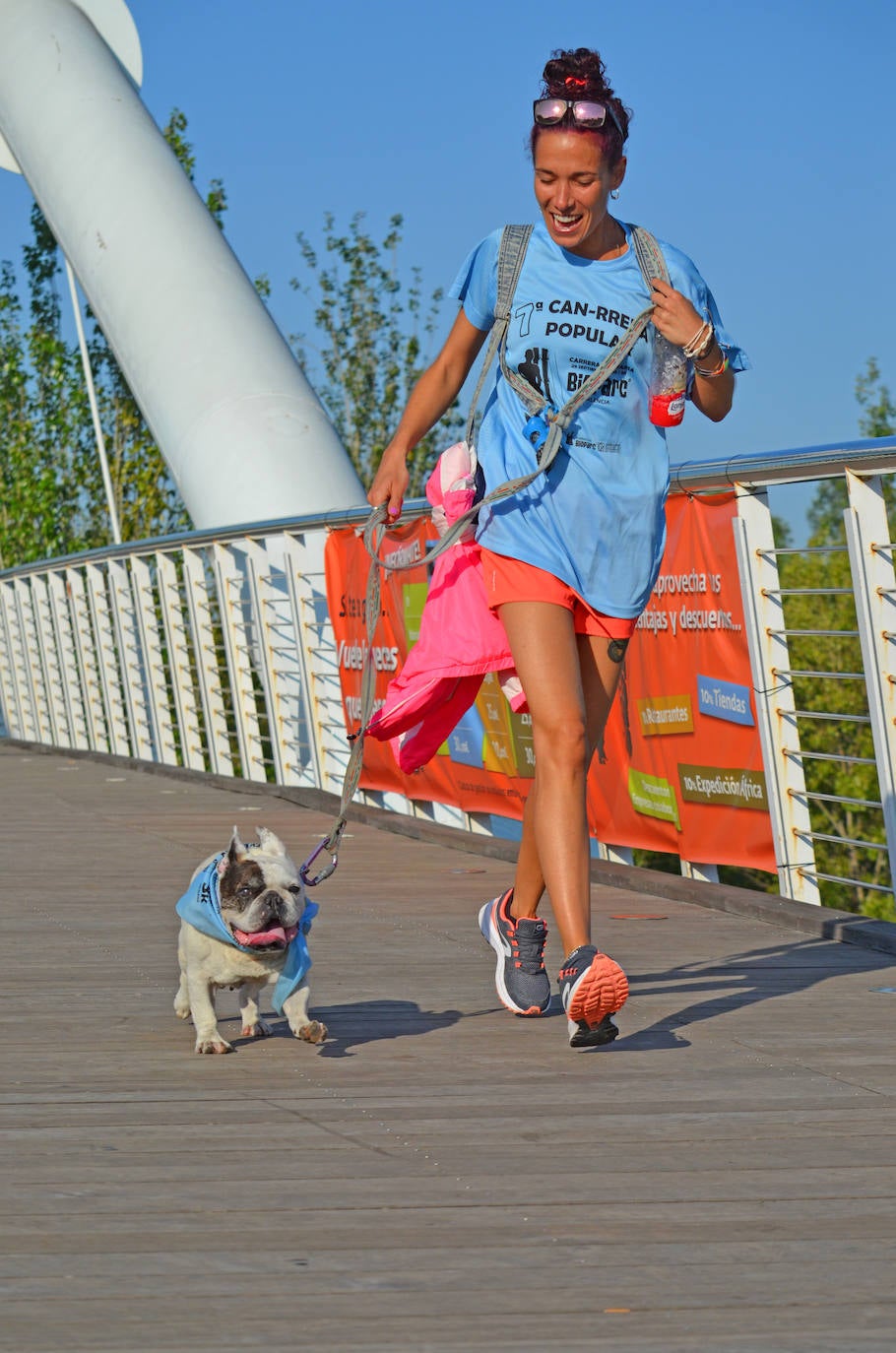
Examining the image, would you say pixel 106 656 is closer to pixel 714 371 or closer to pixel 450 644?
pixel 450 644

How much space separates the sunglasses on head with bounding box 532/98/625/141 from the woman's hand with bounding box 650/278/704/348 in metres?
0.34

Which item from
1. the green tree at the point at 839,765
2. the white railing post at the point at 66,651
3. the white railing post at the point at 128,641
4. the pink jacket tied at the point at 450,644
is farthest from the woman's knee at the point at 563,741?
the green tree at the point at 839,765

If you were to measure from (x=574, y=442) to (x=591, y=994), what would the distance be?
104 cm

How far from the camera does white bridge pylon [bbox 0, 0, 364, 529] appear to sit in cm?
1762

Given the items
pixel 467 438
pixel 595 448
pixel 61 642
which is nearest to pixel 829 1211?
pixel 595 448

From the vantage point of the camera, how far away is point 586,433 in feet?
13.1

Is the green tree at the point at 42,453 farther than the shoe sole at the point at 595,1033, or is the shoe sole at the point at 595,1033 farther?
the green tree at the point at 42,453

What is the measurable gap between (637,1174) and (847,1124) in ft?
1.57

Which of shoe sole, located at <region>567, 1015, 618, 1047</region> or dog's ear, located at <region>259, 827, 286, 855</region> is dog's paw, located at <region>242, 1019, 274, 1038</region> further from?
shoe sole, located at <region>567, 1015, 618, 1047</region>

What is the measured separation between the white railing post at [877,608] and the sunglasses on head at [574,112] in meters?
1.74

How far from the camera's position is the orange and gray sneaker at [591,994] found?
364 centimetres

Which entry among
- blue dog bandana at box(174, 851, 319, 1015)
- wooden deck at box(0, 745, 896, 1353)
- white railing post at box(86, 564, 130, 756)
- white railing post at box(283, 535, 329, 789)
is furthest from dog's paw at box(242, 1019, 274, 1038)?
white railing post at box(86, 564, 130, 756)

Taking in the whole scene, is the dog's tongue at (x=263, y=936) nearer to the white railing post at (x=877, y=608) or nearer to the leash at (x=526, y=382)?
the leash at (x=526, y=382)

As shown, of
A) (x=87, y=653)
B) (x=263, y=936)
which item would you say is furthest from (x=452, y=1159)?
(x=87, y=653)
